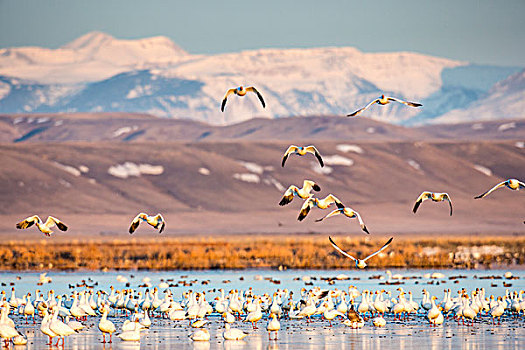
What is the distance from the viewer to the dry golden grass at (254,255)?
54812 mm

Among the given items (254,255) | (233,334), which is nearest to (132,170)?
(254,255)

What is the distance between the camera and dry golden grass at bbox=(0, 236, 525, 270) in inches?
2158

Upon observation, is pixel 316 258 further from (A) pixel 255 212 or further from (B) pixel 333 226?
(A) pixel 255 212

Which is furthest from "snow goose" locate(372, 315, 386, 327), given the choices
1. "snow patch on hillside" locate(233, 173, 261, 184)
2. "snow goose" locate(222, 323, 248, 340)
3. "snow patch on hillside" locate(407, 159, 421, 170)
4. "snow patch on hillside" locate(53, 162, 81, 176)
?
"snow patch on hillside" locate(407, 159, 421, 170)

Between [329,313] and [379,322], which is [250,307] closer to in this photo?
[329,313]

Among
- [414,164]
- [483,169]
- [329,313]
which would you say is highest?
[414,164]

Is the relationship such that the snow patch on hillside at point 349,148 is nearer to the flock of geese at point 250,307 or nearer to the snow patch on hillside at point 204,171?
the snow patch on hillside at point 204,171

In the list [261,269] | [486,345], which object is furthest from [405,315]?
[261,269]

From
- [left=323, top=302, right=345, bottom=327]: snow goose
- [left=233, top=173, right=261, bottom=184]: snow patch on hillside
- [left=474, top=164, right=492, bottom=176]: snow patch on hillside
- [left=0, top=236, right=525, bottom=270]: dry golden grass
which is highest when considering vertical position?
[left=474, top=164, right=492, bottom=176]: snow patch on hillside

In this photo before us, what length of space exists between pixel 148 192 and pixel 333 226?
2729 cm

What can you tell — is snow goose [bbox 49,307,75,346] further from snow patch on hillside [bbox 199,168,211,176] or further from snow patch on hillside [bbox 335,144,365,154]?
snow patch on hillside [bbox 335,144,365,154]

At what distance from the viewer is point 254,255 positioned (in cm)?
5809

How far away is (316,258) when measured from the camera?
2231 inches

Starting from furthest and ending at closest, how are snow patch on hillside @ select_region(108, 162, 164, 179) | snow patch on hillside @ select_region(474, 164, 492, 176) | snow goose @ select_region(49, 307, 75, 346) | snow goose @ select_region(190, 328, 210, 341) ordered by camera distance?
snow patch on hillside @ select_region(474, 164, 492, 176) → snow patch on hillside @ select_region(108, 162, 164, 179) → snow goose @ select_region(190, 328, 210, 341) → snow goose @ select_region(49, 307, 75, 346)
